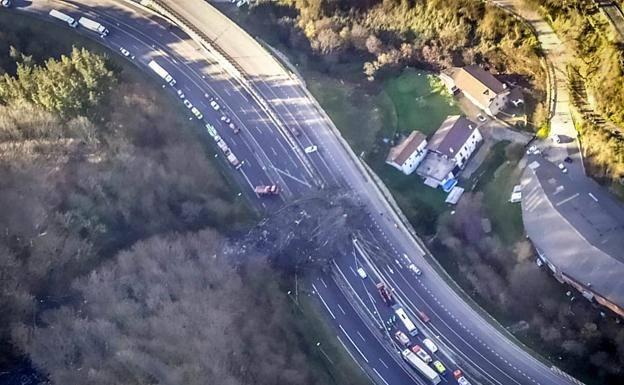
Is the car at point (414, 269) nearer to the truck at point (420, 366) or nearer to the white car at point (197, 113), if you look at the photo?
the truck at point (420, 366)

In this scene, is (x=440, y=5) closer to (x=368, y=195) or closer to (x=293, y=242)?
(x=368, y=195)

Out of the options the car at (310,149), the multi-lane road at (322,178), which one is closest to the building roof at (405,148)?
the multi-lane road at (322,178)

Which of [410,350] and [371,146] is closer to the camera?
[410,350]

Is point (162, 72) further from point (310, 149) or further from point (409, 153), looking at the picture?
point (409, 153)

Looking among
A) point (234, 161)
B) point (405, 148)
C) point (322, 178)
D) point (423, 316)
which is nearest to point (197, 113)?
point (234, 161)

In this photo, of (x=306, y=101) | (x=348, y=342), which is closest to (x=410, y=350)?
(x=348, y=342)

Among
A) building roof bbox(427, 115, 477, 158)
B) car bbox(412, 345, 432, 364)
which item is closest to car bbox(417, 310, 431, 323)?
car bbox(412, 345, 432, 364)
